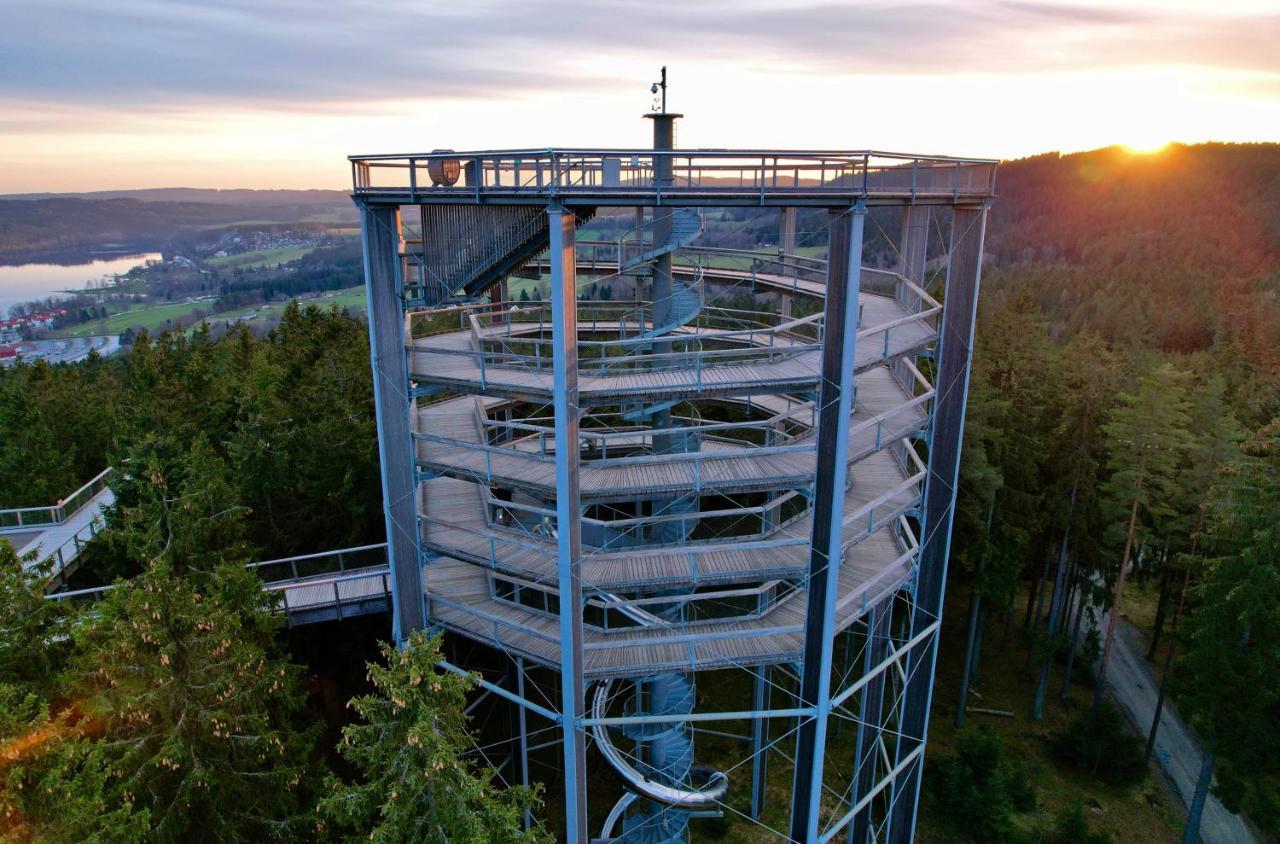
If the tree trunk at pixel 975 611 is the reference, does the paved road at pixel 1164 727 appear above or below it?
below

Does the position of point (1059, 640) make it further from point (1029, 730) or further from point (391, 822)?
point (391, 822)

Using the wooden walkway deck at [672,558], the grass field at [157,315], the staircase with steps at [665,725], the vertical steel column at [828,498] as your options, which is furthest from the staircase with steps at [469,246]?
the grass field at [157,315]

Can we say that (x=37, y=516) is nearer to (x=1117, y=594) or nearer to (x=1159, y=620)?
(x=1117, y=594)

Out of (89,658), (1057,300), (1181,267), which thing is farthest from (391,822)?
(1181,267)

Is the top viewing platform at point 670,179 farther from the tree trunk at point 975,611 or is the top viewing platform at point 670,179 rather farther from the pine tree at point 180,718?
the tree trunk at point 975,611

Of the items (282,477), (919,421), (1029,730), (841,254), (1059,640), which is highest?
(841,254)

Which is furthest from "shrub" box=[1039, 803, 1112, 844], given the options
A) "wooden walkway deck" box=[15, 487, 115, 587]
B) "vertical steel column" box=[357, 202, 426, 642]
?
"wooden walkway deck" box=[15, 487, 115, 587]
